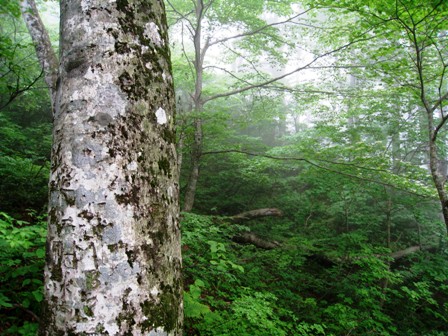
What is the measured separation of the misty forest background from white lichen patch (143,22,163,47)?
200cm

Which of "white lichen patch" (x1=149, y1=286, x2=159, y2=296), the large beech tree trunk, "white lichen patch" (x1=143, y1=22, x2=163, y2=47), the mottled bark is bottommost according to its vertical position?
"white lichen patch" (x1=149, y1=286, x2=159, y2=296)

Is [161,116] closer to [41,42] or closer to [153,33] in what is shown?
[153,33]

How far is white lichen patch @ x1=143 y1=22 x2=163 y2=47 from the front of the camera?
3.50 ft

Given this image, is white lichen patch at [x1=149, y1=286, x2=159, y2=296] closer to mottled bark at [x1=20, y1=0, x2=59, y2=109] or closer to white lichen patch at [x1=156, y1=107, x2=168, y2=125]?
white lichen patch at [x1=156, y1=107, x2=168, y2=125]

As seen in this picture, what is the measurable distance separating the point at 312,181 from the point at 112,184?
8099 millimetres

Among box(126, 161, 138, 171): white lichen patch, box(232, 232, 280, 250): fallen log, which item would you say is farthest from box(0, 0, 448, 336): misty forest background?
box(126, 161, 138, 171): white lichen patch

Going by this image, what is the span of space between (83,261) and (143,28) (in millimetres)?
891

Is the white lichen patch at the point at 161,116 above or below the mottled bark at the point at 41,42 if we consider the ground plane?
below

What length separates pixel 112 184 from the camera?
2.86ft

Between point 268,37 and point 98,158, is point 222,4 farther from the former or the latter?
point 98,158

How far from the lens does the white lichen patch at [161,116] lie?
3.34 ft

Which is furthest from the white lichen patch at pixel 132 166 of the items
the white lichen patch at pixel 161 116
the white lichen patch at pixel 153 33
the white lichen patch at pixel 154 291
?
the white lichen patch at pixel 153 33

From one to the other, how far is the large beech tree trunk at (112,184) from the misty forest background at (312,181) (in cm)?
167

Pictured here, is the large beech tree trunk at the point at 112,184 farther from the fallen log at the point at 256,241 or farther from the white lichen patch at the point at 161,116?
the fallen log at the point at 256,241
